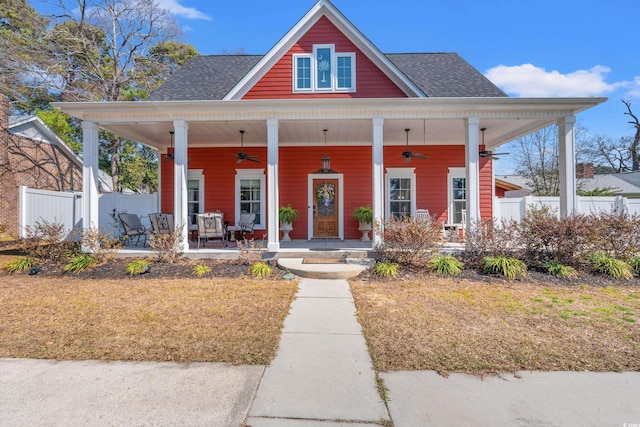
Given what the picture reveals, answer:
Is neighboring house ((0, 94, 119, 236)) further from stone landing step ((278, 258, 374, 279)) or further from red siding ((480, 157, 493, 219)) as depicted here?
red siding ((480, 157, 493, 219))

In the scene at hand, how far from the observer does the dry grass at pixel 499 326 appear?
115 inches

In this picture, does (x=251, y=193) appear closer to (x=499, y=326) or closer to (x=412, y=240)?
(x=412, y=240)

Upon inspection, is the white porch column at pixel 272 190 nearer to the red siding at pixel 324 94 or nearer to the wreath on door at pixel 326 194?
the red siding at pixel 324 94

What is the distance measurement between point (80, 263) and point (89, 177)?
2.09 m

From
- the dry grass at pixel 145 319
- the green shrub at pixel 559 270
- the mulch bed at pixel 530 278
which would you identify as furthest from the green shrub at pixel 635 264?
the dry grass at pixel 145 319

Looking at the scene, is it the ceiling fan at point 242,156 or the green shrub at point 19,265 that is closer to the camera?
the green shrub at point 19,265

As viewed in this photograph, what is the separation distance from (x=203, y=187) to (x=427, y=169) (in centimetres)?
761

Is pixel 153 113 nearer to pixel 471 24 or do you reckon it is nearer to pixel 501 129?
pixel 501 129

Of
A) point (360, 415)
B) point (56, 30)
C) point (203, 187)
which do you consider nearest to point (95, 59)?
point (56, 30)

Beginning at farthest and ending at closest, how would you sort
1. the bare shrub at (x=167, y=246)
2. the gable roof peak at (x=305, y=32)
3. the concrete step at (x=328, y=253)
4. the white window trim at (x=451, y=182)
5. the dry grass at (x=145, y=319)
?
the white window trim at (x=451, y=182)
the gable roof peak at (x=305, y=32)
the concrete step at (x=328, y=253)
the bare shrub at (x=167, y=246)
the dry grass at (x=145, y=319)

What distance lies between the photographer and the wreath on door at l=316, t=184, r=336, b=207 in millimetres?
10844

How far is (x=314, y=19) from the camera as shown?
884 centimetres

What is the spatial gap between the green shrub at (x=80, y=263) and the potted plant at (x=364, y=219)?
688 centimetres

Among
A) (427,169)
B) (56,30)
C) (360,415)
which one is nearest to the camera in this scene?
(360,415)
